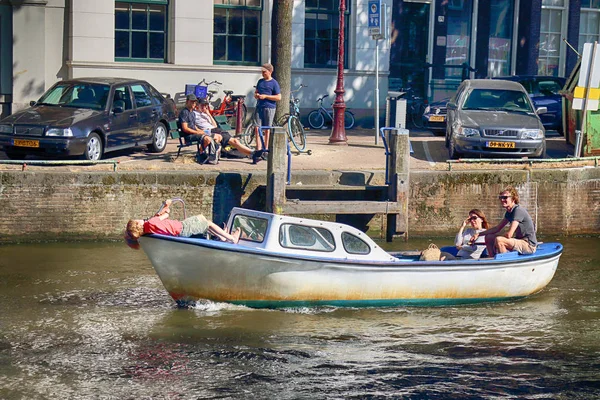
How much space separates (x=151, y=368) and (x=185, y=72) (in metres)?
14.6

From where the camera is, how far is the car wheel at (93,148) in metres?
18.1

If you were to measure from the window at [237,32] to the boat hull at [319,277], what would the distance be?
1283 cm

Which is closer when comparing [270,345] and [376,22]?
[270,345]

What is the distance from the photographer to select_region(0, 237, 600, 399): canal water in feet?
35.3

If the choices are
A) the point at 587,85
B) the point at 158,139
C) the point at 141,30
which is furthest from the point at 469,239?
the point at 141,30

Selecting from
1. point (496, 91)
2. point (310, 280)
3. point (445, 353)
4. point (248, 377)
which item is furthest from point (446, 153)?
point (248, 377)

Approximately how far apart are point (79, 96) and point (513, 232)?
8.82m

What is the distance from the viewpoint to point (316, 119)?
25812 millimetres

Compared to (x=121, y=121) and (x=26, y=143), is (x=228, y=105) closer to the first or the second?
(x=121, y=121)

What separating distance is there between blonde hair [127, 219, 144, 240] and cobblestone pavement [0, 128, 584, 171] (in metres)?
4.79

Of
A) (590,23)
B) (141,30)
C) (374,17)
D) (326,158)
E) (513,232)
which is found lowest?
(513,232)

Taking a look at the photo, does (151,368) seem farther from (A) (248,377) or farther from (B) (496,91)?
(B) (496,91)

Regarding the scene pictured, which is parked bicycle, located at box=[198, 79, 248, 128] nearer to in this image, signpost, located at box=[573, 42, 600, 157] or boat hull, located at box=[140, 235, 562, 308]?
signpost, located at box=[573, 42, 600, 157]

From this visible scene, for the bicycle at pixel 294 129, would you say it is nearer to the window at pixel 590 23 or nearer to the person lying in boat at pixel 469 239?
the person lying in boat at pixel 469 239
